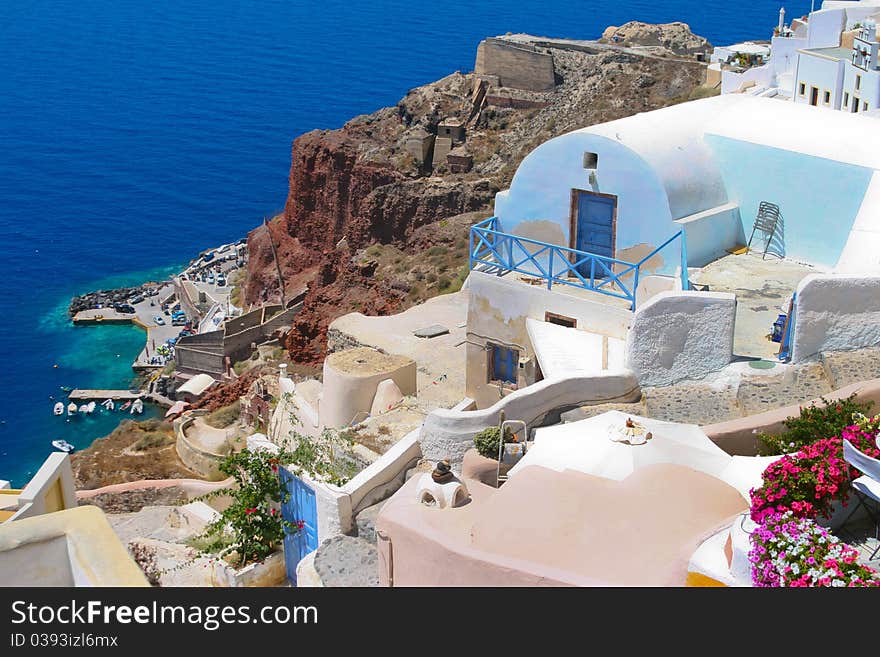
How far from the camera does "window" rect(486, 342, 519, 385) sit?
18359 millimetres

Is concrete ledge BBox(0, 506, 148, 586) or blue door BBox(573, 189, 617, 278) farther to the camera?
blue door BBox(573, 189, 617, 278)

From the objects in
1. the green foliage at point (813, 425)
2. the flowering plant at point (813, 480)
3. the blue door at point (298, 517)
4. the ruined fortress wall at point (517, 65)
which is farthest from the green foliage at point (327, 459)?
the ruined fortress wall at point (517, 65)

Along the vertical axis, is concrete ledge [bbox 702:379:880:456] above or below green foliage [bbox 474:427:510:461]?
above

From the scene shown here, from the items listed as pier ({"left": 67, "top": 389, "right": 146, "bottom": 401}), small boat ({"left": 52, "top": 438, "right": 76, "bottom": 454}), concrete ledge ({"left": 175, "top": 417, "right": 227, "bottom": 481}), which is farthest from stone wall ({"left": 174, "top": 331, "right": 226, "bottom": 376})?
concrete ledge ({"left": 175, "top": 417, "right": 227, "bottom": 481})

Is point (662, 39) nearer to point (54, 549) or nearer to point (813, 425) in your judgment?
point (813, 425)

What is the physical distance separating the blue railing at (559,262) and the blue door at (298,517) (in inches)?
206

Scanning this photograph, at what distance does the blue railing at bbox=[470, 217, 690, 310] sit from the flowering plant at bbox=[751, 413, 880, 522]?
6.13 meters

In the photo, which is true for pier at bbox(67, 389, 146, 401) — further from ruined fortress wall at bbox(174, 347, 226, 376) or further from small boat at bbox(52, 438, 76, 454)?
small boat at bbox(52, 438, 76, 454)

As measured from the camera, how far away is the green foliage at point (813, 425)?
40.2 ft

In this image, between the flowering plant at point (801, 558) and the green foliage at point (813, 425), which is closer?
the flowering plant at point (801, 558)

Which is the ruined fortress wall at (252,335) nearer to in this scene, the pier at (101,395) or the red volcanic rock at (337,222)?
the red volcanic rock at (337,222)

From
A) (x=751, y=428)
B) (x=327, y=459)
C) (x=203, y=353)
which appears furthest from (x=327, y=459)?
(x=203, y=353)

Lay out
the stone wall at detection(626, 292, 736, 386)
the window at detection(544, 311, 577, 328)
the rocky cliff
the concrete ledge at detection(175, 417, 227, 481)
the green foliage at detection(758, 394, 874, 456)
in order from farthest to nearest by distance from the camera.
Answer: the rocky cliff → the concrete ledge at detection(175, 417, 227, 481) → the window at detection(544, 311, 577, 328) → the stone wall at detection(626, 292, 736, 386) → the green foliage at detection(758, 394, 874, 456)

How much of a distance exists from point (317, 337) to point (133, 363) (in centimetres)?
1888
